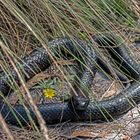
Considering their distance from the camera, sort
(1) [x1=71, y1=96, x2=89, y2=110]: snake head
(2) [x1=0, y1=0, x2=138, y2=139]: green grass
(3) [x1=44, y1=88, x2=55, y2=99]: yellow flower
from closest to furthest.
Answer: (2) [x1=0, y1=0, x2=138, y2=139]: green grass
(1) [x1=71, y1=96, x2=89, y2=110]: snake head
(3) [x1=44, y1=88, x2=55, y2=99]: yellow flower

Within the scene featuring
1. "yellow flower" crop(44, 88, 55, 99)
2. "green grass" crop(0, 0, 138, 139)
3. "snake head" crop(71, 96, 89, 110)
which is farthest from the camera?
"yellow flower" crop(44, 88, 55, 99)

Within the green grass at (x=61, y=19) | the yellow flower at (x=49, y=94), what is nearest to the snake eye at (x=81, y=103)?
the yellow flower at (x=49, y=94)

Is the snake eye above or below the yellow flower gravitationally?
below

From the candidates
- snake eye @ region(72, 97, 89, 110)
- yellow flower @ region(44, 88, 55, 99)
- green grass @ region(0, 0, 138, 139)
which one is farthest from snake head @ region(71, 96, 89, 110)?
green grass @ region(0, 0, 138, 139)

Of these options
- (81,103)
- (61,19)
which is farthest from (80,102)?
(61,19)

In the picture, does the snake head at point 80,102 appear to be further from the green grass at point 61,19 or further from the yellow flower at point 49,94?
the green grass at point 61,19

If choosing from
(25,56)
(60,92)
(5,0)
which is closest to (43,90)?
(60,92)

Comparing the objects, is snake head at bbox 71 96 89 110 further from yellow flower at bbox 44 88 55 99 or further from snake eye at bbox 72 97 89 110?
yellow flower at bbox 44 88 55 99

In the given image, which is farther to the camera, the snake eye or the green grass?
the snake eye

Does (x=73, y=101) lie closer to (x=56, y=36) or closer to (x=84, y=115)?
(x=84, y=115)
